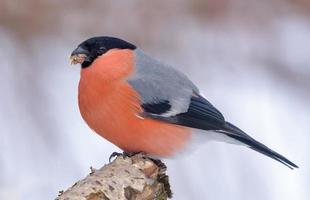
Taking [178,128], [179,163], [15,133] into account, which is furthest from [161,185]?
[15,133]

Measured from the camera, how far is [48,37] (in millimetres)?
2975

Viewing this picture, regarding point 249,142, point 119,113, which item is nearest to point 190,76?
point 249,142

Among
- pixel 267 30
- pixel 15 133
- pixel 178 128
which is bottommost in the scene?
pixel 15 133

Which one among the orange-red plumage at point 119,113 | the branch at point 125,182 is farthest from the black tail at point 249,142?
the branch at point 125,182

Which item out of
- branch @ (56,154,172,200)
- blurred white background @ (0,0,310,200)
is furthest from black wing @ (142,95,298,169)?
blurred white background @ (0,0,310,200)

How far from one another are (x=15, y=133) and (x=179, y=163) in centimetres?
47

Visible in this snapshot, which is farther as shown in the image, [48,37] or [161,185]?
[48,37]

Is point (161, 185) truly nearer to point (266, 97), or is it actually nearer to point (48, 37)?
point (266, 97)

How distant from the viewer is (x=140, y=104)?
6.31 ft

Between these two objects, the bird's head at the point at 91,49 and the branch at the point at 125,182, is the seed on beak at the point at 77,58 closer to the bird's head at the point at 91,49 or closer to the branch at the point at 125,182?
the bird's head at the point at 91,49

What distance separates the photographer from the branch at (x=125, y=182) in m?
1.60

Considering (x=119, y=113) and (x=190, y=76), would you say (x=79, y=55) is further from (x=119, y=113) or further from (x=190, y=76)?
(x=190, y=76)

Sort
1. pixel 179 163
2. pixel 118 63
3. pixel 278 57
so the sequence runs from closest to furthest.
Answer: pixel 118 63, pixel 179 163, pixel 278 57

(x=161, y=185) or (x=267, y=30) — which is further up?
(x=267, y=30)
